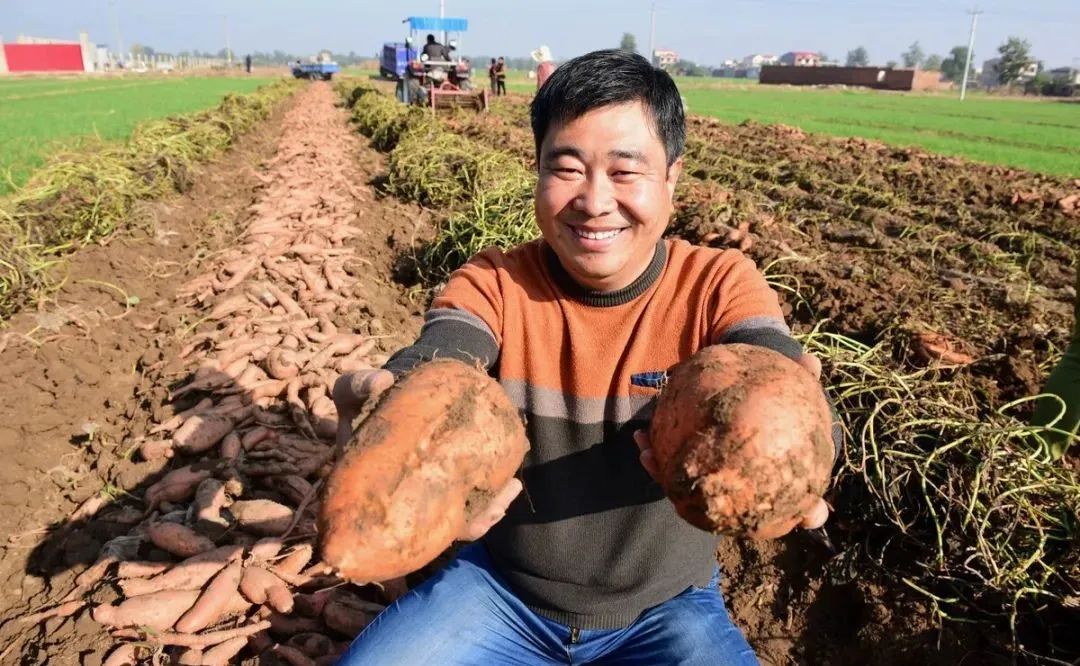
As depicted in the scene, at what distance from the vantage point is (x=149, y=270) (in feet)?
16.3

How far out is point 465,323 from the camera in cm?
161

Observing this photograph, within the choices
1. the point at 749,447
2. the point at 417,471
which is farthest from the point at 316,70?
the point at 749,447

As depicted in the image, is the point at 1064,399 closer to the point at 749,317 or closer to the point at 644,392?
the point at 749,317

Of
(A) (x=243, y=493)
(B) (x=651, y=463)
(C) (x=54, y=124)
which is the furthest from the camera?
Answer: (C) (x=54, y=124)

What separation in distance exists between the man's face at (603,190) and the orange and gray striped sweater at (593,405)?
0.10 m

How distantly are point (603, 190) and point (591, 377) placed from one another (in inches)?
17.3

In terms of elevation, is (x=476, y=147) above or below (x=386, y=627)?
above

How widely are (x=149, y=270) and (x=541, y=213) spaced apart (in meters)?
4.41

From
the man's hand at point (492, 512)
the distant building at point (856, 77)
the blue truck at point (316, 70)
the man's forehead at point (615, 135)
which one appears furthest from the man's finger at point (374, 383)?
the distant building at point (856, 77)

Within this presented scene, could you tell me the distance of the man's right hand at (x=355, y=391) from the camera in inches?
54.6

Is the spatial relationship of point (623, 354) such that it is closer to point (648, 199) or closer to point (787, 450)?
point (648, 199)

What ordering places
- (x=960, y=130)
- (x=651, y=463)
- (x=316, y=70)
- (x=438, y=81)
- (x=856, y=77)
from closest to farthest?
(x=651, y=463), (x=438, y=81), (x=960, y=130), (x=316, y=70), (x=856, y=77)

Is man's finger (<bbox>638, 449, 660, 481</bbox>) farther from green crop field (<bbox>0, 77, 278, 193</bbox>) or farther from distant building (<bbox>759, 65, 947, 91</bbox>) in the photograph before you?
distant building (<bbox>759, 65, 947, 91</bbox>)

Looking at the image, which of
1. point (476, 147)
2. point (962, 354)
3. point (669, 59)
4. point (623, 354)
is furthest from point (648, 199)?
point (669, 59)
